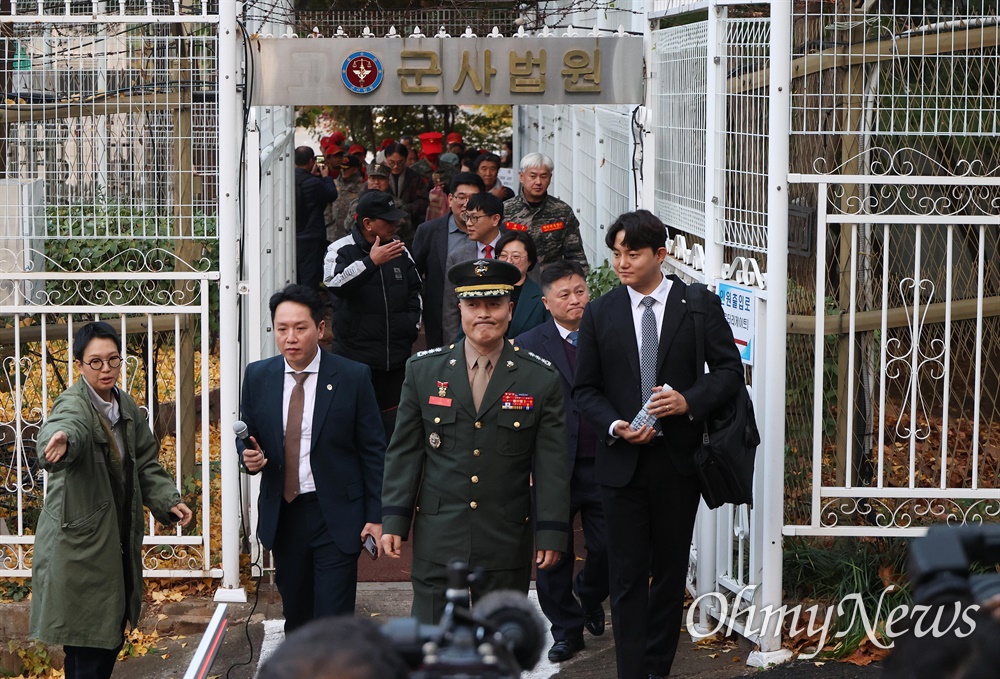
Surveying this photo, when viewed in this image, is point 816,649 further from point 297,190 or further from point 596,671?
point 297,190

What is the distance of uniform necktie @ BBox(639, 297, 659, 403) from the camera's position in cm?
559

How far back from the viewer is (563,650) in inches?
252

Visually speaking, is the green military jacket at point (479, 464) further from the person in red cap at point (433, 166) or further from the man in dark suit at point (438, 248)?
the person in red cap at point (433, 166)

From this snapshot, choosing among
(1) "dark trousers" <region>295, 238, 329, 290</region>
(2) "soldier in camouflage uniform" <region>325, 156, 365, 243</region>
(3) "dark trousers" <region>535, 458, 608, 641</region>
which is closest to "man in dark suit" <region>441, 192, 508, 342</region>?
(3) "dark trousers" <region>535, 458, 608, 641</region>

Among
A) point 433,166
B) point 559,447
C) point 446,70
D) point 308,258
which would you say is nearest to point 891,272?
point 446,70

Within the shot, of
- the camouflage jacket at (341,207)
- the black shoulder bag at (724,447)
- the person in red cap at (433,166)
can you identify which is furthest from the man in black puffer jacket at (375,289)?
the person in red cap at (433,166)

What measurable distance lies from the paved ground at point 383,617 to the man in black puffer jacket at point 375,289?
66.3 inches

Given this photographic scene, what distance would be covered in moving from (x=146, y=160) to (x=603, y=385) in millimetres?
2863

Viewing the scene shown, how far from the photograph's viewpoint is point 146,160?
7016 millimetres

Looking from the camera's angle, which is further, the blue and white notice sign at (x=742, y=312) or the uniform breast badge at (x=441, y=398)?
the blue and white notice sign at (x=742, y=312)

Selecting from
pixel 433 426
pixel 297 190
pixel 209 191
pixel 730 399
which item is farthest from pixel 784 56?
pixel 297 190

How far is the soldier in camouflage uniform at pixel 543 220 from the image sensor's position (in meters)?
8.80

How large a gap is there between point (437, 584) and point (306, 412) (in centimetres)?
99

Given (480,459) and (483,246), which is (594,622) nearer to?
(480,459)
